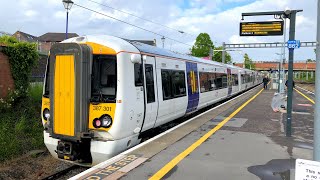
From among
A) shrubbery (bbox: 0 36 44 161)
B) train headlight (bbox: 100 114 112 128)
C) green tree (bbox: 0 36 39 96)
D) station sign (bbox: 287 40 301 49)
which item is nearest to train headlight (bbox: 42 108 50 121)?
train headlight (bbox: 100 114 112 128)

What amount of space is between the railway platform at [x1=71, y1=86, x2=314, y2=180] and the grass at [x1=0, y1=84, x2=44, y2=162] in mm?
4165

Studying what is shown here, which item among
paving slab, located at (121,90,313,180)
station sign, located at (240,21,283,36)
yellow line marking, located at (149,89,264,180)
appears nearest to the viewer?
yellow line marking, located at (149,89,264,180)

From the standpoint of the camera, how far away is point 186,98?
38.4 feet

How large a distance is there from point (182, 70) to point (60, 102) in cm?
Result: 574

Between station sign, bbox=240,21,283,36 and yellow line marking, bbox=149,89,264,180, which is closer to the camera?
yellow line marking, bbox=149,89,264,180

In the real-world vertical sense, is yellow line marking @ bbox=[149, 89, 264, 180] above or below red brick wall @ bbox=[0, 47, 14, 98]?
below

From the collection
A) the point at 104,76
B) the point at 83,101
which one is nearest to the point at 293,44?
the point at 104,76

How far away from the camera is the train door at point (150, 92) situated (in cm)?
791

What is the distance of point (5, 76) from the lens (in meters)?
11.4

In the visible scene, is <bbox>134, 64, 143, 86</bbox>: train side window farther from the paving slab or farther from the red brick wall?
the red brick wall

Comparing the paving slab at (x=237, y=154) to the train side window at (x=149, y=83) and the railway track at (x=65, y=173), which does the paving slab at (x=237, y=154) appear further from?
the railway track at (x=65, y=173)

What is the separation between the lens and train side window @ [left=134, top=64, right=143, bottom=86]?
7.32m

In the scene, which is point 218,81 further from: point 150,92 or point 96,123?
point 96,123

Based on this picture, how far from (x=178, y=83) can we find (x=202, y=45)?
47929 millimetres
